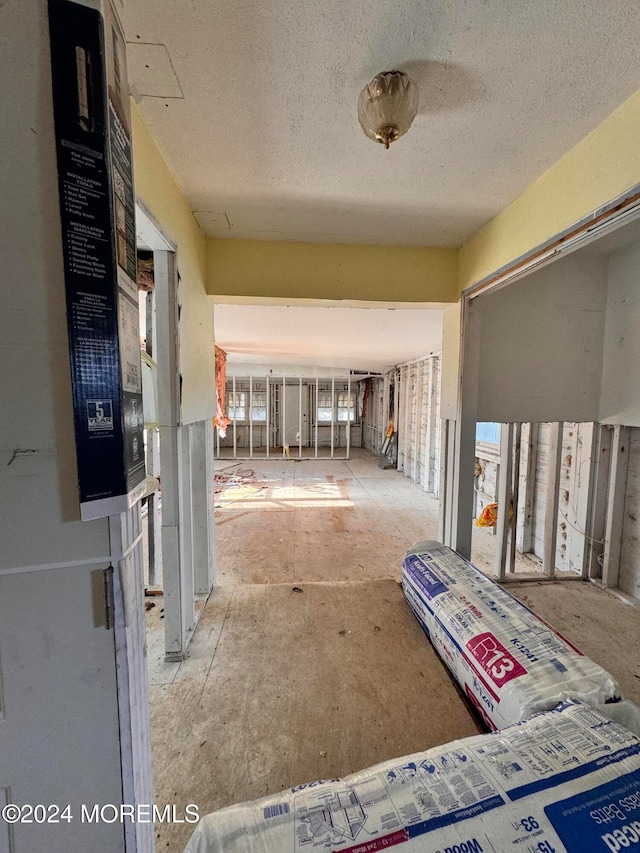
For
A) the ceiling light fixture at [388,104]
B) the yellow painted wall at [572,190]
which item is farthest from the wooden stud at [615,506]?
the ceiling light fixture at [388,104]

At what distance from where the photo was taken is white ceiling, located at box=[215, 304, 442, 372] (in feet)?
10.8

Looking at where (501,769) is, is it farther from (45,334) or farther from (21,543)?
(45,334)

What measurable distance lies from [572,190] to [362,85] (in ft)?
3.11

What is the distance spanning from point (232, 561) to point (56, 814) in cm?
231

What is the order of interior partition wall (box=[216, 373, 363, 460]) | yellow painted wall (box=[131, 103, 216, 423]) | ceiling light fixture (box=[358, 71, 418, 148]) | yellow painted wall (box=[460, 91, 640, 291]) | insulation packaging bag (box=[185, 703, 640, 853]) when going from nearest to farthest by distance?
insulation packaging bag (box=[185, 703, 640, 853]), ceiling light fixture (box=[358, 71, 418, 148]), yellow painted wall (box=[460, 91, 640, 291]), yellow painted wall (box=[131, 103, 216, 423]), interior partition wall (box=[216, 373, 363, 460])

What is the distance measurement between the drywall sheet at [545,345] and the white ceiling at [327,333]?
0.50m

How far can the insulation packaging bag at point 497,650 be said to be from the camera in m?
1.15

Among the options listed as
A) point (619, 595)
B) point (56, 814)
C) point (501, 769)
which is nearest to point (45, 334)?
point (56, 814)

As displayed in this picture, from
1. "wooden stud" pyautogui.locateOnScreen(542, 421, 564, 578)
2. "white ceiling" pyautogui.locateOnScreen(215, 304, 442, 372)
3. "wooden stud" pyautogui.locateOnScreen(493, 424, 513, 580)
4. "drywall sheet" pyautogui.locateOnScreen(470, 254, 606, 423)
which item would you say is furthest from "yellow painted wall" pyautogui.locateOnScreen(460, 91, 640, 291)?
"wooden stud" pyautogui.locateOnScreen(542, 421, 564, 578)

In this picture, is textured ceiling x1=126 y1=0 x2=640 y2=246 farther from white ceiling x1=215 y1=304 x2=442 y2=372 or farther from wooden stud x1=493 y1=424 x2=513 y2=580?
wooden stud x1=493 y1=424 x2=513 y2=580

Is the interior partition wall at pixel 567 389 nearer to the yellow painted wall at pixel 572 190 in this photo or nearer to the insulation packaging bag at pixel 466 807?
the yellow painted wall at pixel 572 190

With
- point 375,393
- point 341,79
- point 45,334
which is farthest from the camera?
point 375,393

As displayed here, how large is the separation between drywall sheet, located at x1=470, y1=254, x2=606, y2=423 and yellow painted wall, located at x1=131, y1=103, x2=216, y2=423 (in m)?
1.79

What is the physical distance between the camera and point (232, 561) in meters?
2.85
